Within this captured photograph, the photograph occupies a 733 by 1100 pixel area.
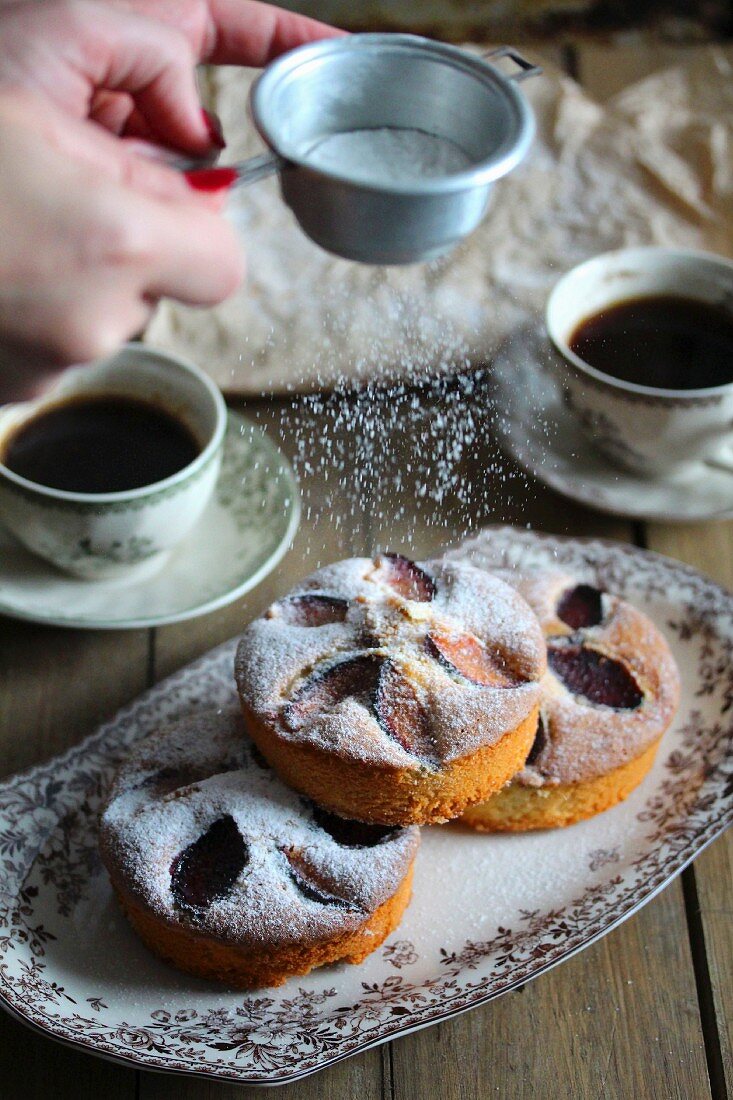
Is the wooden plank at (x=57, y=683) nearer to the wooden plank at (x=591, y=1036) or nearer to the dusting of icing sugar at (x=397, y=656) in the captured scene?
the dusting of icing sugar at (x=397, y=656)

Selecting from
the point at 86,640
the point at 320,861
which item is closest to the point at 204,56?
the point at 86,640

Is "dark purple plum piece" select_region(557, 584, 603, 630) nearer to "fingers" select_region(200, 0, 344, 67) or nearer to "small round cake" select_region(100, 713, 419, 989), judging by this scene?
"small round cake" select_region(100, 713, 419, 989)

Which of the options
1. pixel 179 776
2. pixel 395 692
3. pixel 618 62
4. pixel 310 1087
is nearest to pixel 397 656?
pixel 395 692

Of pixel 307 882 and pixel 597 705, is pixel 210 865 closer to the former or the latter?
pixel 307 882

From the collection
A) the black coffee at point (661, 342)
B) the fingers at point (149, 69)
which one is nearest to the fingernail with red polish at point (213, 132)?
the fingers at point (149, 69)

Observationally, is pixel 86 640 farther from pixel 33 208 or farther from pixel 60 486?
pixel 33 208

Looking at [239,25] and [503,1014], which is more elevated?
[239,25]
